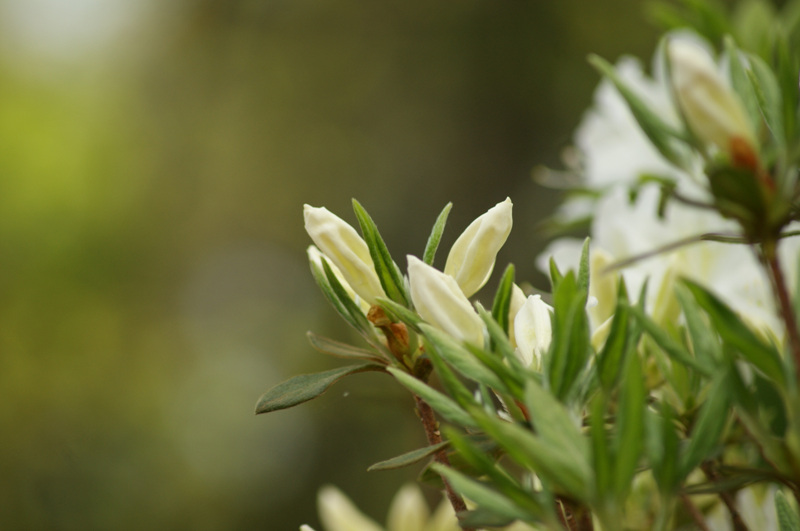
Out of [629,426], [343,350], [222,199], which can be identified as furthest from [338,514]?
[222,199]

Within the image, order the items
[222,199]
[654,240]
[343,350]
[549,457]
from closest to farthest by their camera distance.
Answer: [549,457]
[343,350]
[654,240]
[222,199]

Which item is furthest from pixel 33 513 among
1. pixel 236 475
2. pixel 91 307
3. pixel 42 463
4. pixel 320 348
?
pixel 320 348

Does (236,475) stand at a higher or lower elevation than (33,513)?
lower

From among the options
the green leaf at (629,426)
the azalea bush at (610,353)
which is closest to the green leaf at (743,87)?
the azalea bush at (610,353)

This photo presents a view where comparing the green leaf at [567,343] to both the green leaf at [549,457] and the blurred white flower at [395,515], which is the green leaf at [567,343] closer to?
the green leaf at [549,457]

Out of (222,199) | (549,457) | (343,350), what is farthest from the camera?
(222,199)

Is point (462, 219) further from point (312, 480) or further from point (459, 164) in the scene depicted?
point (312, 480)

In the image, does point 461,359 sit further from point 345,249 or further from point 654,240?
point 654,240
